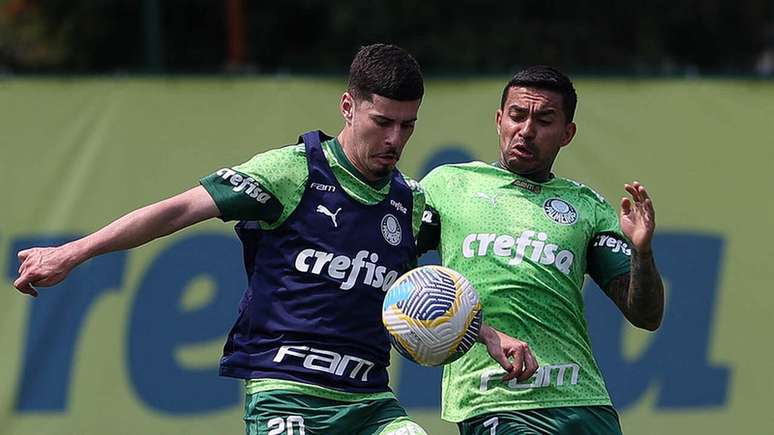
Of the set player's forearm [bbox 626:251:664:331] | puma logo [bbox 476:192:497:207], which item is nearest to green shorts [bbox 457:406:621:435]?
player's forearm [bbox 626:251:664:331]

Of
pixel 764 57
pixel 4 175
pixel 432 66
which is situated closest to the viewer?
pixel 4 175

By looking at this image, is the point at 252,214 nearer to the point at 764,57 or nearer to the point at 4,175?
the point at 4,175

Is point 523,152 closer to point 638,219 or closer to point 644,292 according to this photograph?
point 638,219

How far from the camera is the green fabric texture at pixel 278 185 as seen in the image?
4.67 meters

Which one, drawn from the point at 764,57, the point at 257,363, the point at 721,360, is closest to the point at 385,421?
the point at 257,363

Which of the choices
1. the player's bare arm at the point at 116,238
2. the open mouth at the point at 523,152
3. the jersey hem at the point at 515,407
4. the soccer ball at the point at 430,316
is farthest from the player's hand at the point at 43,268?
the open mouth at the point at 523,152

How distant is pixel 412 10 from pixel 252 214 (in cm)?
1001

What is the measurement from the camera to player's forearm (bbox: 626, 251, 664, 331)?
5047 mm

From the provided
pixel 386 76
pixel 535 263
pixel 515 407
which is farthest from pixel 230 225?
pixel 386 76

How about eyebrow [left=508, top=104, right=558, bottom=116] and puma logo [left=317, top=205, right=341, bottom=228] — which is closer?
puma logo [left=317, top=205, right=341, bottom=228]

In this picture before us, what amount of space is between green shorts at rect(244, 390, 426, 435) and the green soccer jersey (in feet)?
1.71

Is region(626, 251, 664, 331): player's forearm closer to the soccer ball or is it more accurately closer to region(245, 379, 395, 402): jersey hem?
the soccer ball

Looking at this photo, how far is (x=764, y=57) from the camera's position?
1673 cm

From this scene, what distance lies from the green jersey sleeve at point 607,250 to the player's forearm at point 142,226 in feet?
5.09
